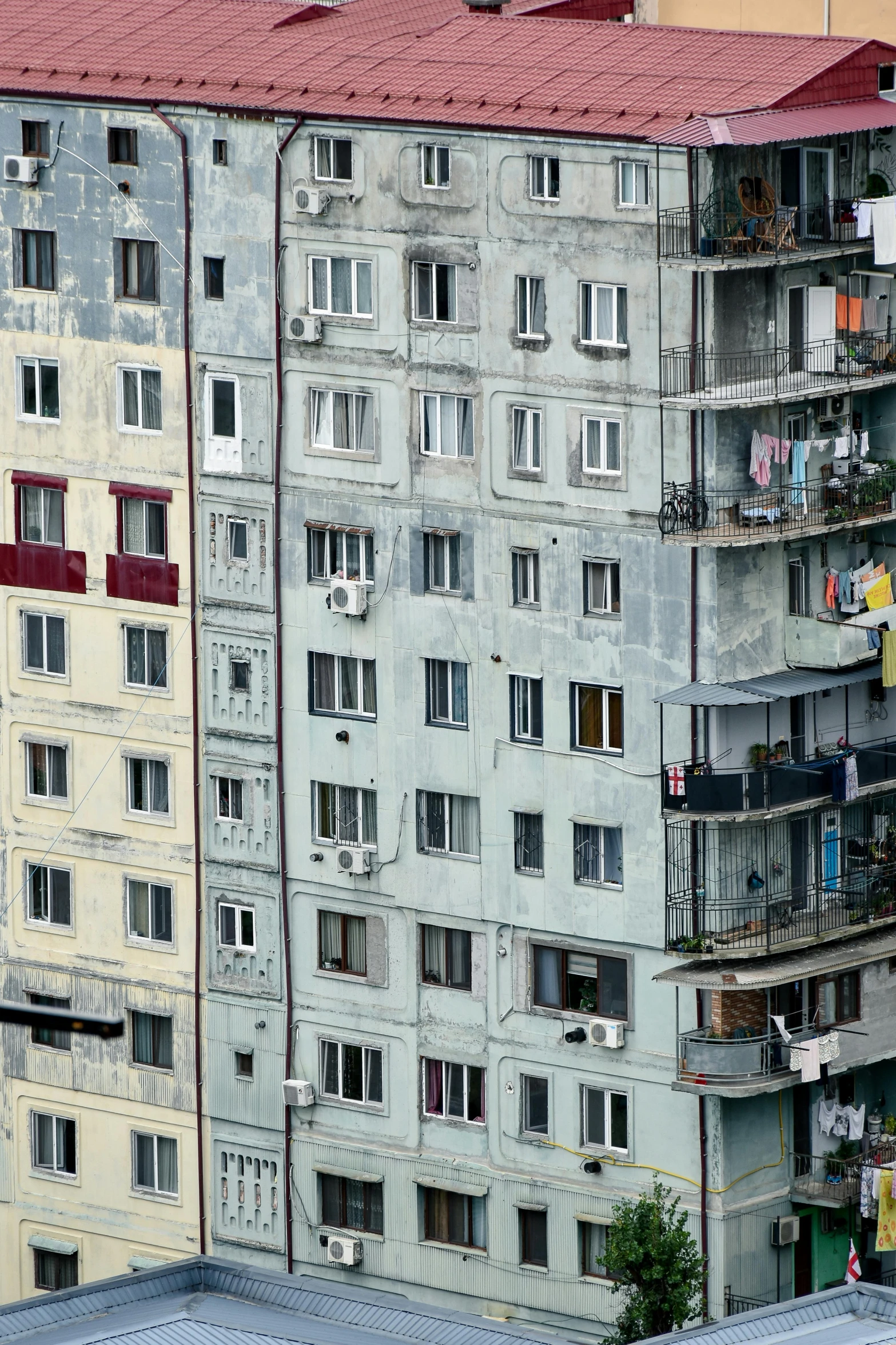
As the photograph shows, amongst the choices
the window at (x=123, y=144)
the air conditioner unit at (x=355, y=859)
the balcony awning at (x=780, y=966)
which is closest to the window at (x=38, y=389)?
the window at (x=123, y=144)

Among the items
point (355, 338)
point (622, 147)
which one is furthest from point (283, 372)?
point (622, 147)

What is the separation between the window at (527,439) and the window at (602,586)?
8.07 feet

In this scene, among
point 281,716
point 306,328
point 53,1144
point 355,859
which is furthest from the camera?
point 53,1144

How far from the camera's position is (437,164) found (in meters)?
78.9

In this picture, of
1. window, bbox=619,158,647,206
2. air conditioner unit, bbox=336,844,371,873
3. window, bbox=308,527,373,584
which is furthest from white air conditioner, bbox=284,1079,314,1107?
window, bbox=619,158,647,206

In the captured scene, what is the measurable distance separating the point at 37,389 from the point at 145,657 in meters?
6.76

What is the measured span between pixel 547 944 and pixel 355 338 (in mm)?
13971

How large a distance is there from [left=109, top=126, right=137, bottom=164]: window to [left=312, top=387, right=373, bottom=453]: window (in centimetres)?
698

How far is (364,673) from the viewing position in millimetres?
81875

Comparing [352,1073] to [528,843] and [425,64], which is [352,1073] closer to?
[528,843]

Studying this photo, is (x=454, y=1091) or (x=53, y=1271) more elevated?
(x=454, y=1091)

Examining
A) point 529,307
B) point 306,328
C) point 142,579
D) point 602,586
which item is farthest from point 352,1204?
point 529,307

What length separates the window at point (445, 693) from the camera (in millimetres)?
80562

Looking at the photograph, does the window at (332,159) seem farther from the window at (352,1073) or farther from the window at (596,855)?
the window at (352,1073)
